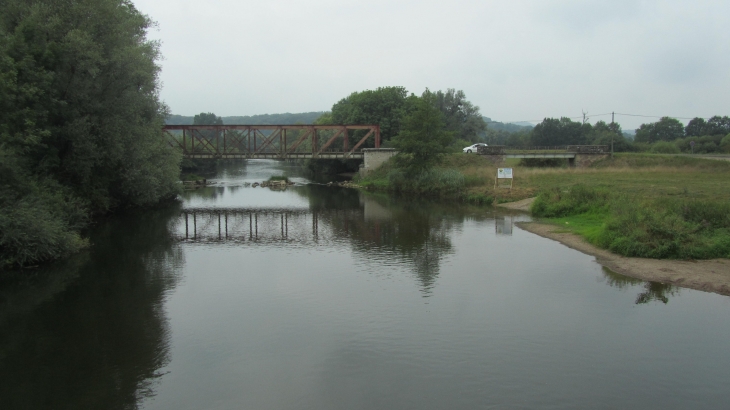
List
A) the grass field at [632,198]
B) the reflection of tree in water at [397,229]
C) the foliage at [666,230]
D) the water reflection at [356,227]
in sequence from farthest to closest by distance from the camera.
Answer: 1. the water reflection at [356,227]
2. the reflection of tree in water at [397,229]
3. the grass field at [632,198]
4. the foliage at [666,230]

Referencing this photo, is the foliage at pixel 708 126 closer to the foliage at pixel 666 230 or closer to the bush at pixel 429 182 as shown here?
the bush at pixel 429 182

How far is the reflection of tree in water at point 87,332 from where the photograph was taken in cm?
1087

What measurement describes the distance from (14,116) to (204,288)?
11752 mm

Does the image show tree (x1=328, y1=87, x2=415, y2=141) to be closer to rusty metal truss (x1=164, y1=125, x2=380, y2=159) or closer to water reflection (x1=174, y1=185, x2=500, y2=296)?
rusty metal truss (x1=164, y1=125, x2=380, y2=159)

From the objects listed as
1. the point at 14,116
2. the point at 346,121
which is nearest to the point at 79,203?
the point at 14,116

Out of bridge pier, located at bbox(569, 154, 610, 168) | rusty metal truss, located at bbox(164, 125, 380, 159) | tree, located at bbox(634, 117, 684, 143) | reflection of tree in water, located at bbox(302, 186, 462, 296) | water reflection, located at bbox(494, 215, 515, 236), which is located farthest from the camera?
tree, located at bbox(634, 117, 684, 143)

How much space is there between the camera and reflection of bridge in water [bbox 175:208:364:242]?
93.0 feet

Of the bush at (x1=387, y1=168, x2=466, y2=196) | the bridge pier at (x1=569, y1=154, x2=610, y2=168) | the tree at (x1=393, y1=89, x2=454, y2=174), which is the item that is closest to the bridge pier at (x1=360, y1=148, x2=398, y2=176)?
the bush at (x1=387, y1=168, x2=466, y2=196)

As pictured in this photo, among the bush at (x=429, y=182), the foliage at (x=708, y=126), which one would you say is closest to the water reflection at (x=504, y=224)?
the bush at (x=429, y=182)

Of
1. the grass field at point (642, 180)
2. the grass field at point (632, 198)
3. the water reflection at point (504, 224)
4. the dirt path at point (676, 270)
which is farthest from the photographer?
the grass field at point (642, 180)

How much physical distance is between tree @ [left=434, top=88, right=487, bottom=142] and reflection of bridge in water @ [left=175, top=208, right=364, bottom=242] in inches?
2290

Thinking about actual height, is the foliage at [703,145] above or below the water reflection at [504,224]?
above

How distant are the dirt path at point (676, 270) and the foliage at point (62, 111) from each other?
20460 mm

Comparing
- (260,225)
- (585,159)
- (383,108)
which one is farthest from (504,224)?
(383,108)
